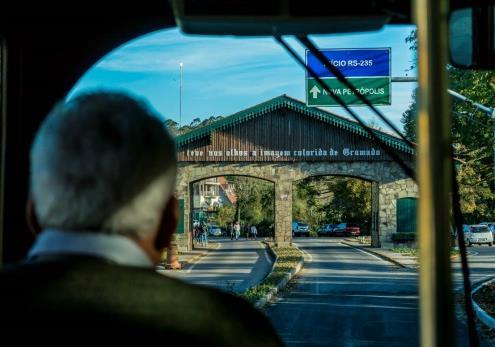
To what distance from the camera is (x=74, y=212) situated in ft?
4.68

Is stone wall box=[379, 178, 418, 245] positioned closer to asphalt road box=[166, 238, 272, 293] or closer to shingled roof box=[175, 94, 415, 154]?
shingled roof box=[175, 94, 415, 154]

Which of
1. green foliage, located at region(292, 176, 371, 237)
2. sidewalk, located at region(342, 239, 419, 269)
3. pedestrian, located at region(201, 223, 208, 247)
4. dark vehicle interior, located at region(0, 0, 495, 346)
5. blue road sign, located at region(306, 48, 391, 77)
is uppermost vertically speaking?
blue road sign, located at region(306, 48, 391, 77)

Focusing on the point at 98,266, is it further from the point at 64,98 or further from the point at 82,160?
the point at 64,98

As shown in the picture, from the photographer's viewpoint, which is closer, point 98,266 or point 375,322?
point 98,266

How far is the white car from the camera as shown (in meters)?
50.8

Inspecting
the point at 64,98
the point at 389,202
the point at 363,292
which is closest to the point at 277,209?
the point at 389,202

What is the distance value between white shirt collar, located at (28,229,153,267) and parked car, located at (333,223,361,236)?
6848 centimetres

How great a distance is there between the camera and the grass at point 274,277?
16906 millimetres

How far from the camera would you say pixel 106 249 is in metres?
1.44

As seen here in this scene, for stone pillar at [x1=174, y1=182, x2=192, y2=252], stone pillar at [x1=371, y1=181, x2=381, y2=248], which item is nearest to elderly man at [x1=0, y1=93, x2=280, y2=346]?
stone pillar at [x1=174, y1=182, x2=192, y2=252]

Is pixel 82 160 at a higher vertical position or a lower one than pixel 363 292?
Result: higher

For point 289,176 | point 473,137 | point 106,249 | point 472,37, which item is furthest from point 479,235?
Result: point 106,249

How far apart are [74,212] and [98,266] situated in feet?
0.37

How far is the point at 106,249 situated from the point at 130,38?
7.05 ft
